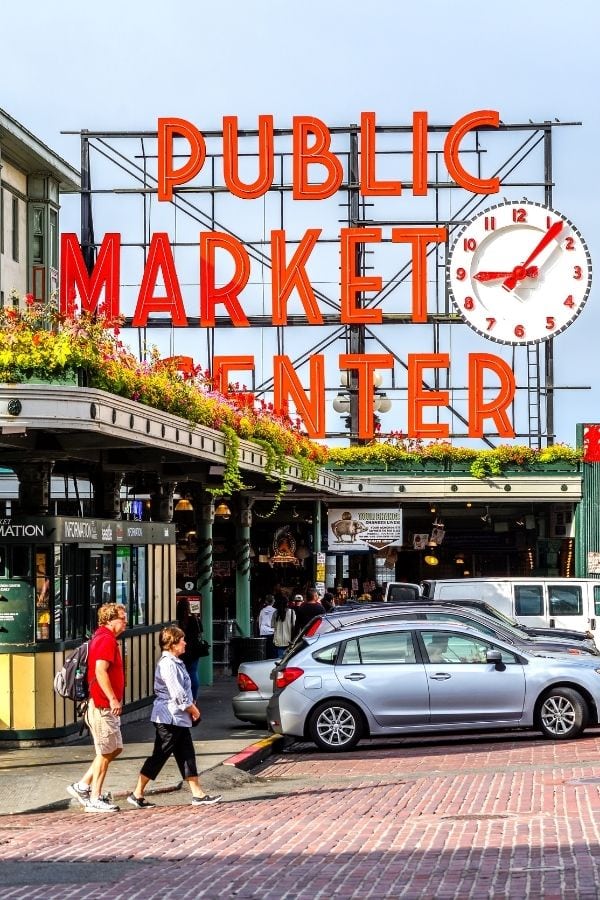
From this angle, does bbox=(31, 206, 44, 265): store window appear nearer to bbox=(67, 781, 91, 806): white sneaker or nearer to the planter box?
the planter box

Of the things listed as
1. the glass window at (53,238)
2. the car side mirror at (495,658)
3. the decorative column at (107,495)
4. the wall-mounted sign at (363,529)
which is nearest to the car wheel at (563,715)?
the car side mirror at (495,658)

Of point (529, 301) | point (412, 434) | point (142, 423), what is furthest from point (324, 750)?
point (529, 301)

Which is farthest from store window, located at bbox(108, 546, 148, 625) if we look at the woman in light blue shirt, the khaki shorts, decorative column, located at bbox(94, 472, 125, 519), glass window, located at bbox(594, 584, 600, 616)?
glass window, located at bbox(594, 584, 600, 616)

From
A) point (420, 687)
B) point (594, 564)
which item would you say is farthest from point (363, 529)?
point (420, 687)

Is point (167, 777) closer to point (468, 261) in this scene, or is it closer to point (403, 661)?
point (403, 661)

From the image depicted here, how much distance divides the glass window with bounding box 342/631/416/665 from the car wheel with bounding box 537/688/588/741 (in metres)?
1.74

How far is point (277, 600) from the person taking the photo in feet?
104

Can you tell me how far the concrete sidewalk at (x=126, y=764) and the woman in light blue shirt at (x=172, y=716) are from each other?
2.96ft

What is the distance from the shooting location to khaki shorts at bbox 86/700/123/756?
14430 millimetres

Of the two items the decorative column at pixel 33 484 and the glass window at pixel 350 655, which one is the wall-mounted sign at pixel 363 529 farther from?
the decorative column at pixel 33 484

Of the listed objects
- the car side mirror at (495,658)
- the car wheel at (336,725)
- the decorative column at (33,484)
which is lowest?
the car wheel at (336,725)

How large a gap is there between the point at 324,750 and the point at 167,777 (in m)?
3.34

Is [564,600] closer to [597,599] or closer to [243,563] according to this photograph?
[597,599]

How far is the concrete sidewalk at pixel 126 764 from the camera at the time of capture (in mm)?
15570
